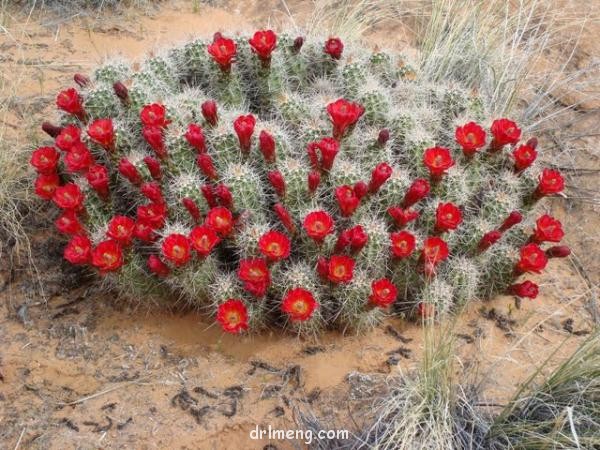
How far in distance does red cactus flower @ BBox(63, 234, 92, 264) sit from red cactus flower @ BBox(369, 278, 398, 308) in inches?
52.9

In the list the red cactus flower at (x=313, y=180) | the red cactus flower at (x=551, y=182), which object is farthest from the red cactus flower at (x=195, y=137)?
the red cactus flower at (x=551, y=182)

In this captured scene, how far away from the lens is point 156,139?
3266 mm

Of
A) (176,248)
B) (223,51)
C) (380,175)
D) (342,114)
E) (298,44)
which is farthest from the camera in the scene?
(298,44)

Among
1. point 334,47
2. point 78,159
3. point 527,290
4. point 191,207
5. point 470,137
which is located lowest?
point 527,290

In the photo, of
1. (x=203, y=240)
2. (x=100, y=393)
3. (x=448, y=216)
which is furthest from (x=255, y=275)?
(x=448, y=216)

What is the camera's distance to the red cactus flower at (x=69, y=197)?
129 inches

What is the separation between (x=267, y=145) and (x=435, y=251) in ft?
3.17

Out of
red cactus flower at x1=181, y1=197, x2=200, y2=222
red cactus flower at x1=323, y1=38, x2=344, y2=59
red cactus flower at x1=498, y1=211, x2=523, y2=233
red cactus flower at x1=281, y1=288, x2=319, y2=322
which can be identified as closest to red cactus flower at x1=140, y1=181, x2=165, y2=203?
red cactus flower at x1=181, y1=197, x2=200, y2=222

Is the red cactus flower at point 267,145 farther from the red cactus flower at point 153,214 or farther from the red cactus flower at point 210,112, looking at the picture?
the red cactus flower at point 153,214

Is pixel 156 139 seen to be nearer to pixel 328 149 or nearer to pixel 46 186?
pixel 46 186

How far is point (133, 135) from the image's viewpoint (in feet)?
11.8

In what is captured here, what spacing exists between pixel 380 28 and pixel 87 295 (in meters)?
3.64

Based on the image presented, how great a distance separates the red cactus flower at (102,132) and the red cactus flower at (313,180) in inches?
40.1

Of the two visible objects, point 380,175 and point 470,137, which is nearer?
point 380,175
